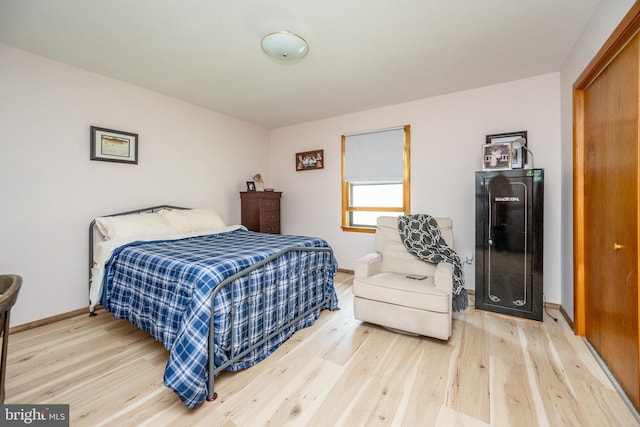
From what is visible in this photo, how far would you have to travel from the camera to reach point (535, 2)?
186 cm

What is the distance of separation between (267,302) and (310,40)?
2.17 metres

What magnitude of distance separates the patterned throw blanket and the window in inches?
34.8

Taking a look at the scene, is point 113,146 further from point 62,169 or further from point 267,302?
point 267,302

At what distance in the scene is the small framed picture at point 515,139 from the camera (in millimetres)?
2697

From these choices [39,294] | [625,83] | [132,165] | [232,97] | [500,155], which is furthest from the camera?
[232,97]

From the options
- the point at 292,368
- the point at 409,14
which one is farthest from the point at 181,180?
the point at 409,14

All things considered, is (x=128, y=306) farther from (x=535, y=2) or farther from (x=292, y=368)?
(x=535, y=2)

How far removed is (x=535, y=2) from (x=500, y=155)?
1.25 metres

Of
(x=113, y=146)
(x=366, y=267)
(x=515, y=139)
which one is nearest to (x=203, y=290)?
(x=366, y=267)

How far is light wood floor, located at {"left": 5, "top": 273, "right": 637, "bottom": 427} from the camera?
146 centimetres

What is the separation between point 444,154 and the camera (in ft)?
11.3

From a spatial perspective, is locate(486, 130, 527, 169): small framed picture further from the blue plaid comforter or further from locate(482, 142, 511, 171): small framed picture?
the blue plaid comforter

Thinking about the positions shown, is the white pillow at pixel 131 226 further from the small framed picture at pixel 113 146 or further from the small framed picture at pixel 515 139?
the small framed picture at pixel 515 139

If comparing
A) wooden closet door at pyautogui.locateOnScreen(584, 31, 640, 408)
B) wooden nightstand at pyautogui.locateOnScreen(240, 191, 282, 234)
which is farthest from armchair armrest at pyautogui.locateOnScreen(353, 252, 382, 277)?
wooden nightstand at pyautogui.locateOnScreen(240, 191, 282, 234)
